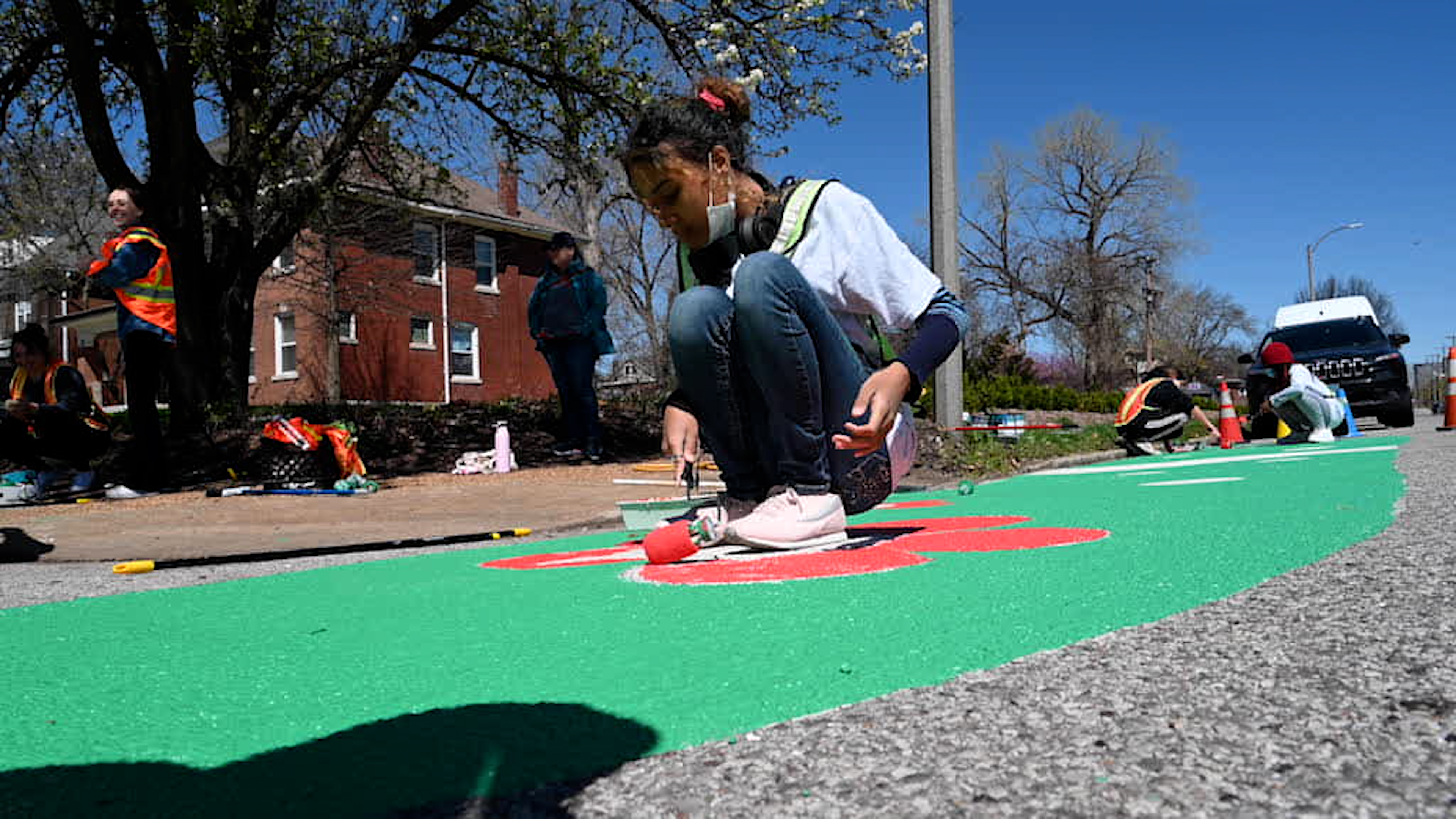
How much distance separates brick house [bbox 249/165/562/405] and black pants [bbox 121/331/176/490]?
44.1 feet

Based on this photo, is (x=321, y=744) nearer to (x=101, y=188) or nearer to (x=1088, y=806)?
(x=1088, y=806)

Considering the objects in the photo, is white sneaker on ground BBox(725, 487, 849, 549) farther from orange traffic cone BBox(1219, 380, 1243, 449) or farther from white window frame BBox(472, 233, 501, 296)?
white window frame BBox(472, 233, 501, 296)

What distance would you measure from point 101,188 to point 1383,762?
2518 centimetres

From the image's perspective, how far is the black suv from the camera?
1310 cm

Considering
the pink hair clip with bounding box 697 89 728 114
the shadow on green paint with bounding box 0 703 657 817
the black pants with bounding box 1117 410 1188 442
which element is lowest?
the shadow on green paint with bounding box 0 703 657 817

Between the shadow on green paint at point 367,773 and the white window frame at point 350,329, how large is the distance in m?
26.0

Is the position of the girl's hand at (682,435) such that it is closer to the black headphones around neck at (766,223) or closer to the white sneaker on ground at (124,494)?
the black headphones around neck at (766,223)

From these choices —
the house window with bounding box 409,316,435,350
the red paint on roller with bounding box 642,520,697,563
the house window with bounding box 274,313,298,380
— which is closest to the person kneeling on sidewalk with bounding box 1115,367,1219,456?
the red paint on roller with bounding box 642,520,697,563

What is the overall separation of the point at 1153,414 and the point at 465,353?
24.6 metres

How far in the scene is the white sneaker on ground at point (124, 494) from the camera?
6.62m

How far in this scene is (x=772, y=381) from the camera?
8.50 feet

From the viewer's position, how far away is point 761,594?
1.99 meters

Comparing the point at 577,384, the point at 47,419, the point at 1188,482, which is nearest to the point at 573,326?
the point at 577,384

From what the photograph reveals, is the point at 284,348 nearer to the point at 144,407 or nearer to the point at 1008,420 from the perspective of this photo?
the point at 1008,420
